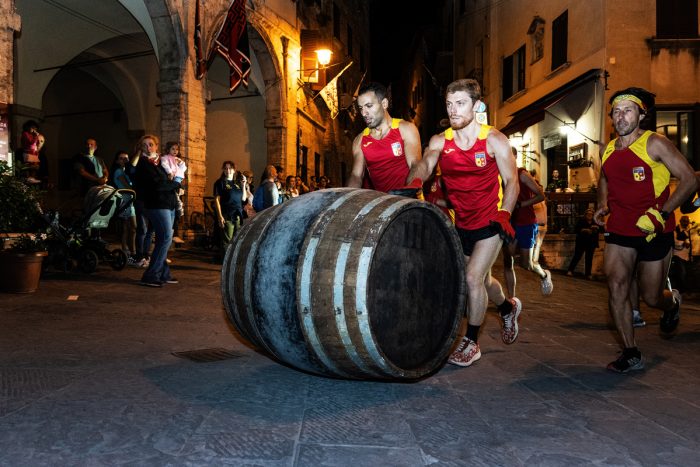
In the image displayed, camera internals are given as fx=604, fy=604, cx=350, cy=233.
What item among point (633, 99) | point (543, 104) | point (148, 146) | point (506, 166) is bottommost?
point (506, 166)

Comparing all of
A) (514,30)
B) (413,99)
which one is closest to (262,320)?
(514,30)

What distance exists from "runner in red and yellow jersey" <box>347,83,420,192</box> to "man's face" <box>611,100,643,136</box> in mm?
1406

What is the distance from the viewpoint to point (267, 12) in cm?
1711

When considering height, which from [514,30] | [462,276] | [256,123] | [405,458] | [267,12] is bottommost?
[405,458]

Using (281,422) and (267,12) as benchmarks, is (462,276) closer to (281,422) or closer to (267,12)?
(281,422)

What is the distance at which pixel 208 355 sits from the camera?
410cm

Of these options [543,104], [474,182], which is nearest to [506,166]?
[474,182]

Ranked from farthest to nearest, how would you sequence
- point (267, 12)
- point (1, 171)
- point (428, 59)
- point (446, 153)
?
point (428, 59)
point (267, 12)
point (1, 171)
point (446, 153)

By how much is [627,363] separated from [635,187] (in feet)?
3.93

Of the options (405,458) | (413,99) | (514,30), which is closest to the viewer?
(405,458)

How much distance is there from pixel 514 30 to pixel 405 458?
22.7m

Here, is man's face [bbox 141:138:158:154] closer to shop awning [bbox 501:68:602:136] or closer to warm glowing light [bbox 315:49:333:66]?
shop awning [bbox 501:68:602:136]

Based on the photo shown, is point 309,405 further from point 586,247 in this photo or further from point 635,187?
point 586,247

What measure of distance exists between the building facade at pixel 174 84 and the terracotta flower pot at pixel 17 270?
3.04m
